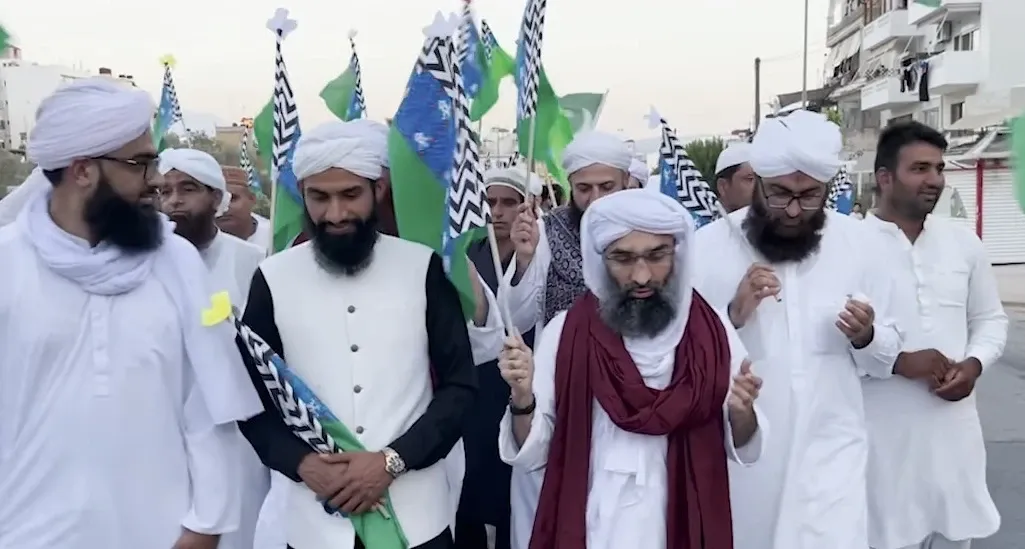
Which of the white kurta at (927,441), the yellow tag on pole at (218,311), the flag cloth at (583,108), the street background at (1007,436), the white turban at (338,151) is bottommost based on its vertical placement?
the street background at (1007,436)

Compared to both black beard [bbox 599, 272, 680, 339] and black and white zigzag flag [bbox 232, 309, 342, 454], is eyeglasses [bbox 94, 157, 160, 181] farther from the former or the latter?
black beard [bbox 599, 272, 680, 339]

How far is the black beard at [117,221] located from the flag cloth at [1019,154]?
2912mm

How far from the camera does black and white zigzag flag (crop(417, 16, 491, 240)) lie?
3340mm

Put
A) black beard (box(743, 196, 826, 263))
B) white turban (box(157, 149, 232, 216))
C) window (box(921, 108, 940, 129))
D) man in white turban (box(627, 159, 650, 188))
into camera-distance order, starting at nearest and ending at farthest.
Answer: black beard (box(743, 196, 826, 263)), white turban (box(157, 149, 232, 216)), man in white turban (box(627, 159, 650, 188)), window (box(921, 108, 940, 129))

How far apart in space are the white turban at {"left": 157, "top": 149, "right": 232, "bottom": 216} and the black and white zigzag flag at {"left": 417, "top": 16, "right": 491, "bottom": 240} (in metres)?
2.01

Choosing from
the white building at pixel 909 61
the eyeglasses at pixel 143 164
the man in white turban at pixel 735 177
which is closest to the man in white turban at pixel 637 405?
the eyeglasses at pixel 143 164

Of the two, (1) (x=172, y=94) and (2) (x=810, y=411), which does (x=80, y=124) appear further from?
(1) (x=172, y=94)

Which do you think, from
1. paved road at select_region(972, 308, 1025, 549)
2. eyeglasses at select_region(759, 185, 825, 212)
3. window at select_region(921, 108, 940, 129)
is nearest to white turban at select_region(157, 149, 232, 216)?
eyeglasses at select_region(759, 185, 825, 212)

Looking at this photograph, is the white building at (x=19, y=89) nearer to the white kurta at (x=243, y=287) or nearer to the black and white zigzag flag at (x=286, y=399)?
the white kurta at (x=243, y=287)

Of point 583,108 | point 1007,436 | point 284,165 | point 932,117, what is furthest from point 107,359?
point 932,117

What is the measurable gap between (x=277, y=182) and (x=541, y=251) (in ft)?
3.83

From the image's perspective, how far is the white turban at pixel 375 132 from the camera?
10.6ft

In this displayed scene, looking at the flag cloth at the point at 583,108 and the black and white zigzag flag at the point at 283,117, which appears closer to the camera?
the black and white zigzag flag at the point at 283,117

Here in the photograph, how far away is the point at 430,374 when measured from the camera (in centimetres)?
321
